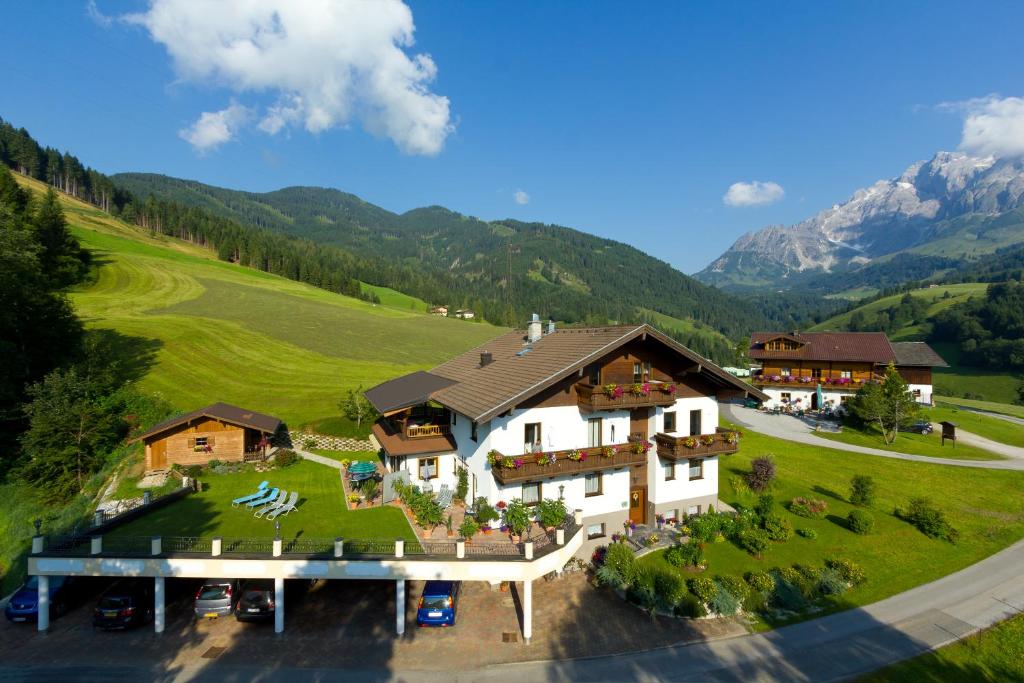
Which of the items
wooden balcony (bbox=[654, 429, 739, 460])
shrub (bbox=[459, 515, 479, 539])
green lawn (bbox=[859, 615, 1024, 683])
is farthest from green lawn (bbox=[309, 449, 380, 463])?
green lawn (bbox=[859, 615, 1024, 683])

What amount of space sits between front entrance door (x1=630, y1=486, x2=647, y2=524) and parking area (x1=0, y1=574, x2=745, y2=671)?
6.53 meters

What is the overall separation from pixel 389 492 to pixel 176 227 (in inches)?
6267

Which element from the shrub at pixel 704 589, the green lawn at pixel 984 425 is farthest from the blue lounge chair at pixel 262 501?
the green lawn at pixel 984 425

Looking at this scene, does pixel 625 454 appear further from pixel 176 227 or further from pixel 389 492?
pixel 176 227

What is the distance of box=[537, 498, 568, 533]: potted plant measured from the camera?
19.9 m

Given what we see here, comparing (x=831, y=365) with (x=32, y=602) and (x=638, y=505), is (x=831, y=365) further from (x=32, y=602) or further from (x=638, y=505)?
(x=32, y=602)

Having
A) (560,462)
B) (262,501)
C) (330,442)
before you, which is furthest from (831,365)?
(262,501)

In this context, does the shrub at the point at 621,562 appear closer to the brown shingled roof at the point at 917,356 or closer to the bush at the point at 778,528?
the bush at the point at 778,528

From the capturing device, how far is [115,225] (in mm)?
117875

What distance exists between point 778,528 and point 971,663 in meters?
8.79

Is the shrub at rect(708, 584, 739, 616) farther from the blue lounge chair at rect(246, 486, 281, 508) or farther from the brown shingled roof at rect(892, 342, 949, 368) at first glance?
the brown shingled roof at rect(892, 342, 949, 368)

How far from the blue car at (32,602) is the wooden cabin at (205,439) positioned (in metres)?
13.6

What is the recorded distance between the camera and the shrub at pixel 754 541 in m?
23.1

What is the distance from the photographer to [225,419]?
31719 millimetres
